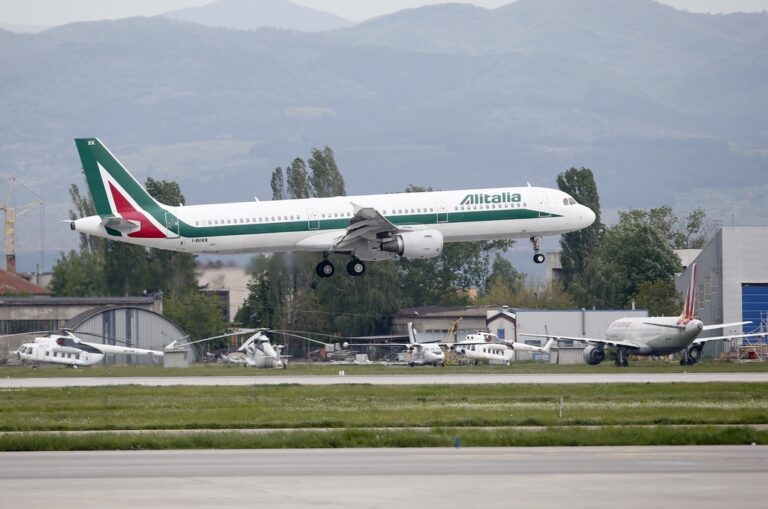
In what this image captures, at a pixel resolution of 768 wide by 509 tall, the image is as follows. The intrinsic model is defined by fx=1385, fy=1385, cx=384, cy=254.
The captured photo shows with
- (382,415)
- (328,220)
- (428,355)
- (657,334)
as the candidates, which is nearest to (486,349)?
(428,355)

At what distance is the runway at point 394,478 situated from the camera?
74.4 feet

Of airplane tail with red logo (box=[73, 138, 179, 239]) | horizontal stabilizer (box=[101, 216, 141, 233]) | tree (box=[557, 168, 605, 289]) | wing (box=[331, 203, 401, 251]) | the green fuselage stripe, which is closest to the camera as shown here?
horizontal stabilizer (box=[101, 216, 141, 233])

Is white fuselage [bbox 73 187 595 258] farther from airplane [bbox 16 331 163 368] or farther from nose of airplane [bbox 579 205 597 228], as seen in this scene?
airplane [bbox 16 331 163 368]

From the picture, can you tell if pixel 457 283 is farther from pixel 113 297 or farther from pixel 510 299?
pixel 113 297

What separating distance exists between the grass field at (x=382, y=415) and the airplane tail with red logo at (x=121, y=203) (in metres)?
11.2

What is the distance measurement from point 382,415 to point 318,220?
92.9 ft

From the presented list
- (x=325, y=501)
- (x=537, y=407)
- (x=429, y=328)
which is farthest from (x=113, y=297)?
(x=325, y=501)

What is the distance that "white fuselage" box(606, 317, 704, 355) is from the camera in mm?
76562

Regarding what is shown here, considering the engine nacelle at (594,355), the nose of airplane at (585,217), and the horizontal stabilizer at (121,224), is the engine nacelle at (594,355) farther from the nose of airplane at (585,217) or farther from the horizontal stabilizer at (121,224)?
the horizontal stabilizer at (121,224)

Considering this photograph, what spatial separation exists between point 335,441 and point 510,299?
10266 centimetres

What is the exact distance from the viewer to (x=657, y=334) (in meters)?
78.0

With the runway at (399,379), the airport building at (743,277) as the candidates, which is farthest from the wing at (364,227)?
the airport building at (743,277)

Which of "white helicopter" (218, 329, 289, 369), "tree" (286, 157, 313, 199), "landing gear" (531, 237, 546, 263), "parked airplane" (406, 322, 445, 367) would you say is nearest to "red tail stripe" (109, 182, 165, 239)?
"white helicopter" (218, 329, 289, 369)

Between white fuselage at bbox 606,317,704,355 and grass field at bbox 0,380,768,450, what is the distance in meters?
24.0
